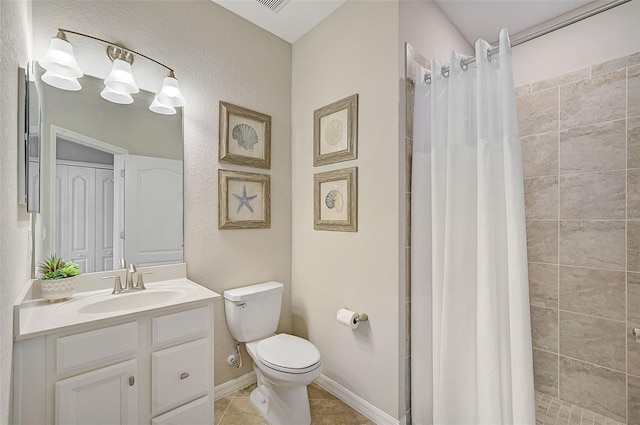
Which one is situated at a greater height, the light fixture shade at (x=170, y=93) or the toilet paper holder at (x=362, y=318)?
the light fixture shade at (x=170, y=93)

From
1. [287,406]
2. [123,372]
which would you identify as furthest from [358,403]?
[123,372]

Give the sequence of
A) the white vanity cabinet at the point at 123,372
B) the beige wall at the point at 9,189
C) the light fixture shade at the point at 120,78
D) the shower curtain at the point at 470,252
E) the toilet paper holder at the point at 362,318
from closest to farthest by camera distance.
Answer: the beige wall at the point at 9,189 < the white vanity cabinet at the point at 123,372 < the shower curtain at the point at 470,252 < the light fixture shade at the point at 120,78 < the toilet paper holder at the point at 362,318

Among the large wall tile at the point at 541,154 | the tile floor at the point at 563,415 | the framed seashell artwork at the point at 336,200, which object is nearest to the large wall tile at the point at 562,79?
the large wall tile at the point at 541,154

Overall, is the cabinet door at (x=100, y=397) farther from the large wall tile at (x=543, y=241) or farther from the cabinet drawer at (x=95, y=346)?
the large wall tile at (x=543, y=241)

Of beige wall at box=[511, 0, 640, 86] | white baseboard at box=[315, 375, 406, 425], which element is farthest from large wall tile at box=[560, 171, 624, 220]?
white baseboard at box=[315, 375, 406, 425]

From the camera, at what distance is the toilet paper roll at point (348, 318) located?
172 cm

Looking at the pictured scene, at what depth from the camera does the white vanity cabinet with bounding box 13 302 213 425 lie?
3.44 feet

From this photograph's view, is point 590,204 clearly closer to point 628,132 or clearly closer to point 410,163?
point 628,132

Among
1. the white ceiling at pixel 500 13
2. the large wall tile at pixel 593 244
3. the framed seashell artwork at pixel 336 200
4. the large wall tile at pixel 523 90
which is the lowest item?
the large wall tile at pixel 593 244

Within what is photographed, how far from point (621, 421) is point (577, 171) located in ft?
4.83

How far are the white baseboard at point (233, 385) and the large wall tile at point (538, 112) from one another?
2595mm

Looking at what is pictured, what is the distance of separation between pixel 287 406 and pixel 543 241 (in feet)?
6.36

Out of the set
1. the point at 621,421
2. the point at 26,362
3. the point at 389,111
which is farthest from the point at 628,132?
the point at 26,362

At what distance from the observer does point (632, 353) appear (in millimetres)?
1611
